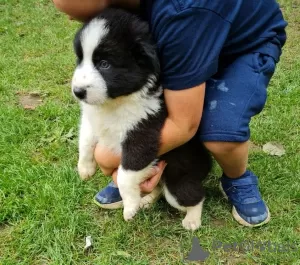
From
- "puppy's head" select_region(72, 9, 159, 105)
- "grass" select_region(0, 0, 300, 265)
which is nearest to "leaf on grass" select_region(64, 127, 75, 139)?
"grass" select_region(0, 0, 300, 265)

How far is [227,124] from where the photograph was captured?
2.31 metres

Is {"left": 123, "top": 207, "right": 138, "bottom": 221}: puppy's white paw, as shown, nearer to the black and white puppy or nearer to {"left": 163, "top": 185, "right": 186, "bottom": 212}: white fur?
the black and white puppy

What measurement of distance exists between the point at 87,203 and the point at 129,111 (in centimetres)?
82

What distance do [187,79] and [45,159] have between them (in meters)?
1.47

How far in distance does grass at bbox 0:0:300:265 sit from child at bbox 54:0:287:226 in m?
0.19

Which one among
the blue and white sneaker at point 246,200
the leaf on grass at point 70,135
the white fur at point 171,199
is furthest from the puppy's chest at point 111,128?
the leaf on grass at point 70,135

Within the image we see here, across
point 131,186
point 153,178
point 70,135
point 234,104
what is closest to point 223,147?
point 234,104

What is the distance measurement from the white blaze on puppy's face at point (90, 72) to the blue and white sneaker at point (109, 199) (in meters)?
0.84

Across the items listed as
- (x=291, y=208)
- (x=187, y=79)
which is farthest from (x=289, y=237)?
(x=187, y=79)

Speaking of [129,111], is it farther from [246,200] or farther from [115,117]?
[246,200]

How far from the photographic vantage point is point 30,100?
162 inches

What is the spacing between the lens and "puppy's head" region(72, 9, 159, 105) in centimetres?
201

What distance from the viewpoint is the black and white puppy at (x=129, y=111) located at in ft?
6.64

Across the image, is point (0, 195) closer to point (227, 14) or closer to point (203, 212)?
point (203, 212)
